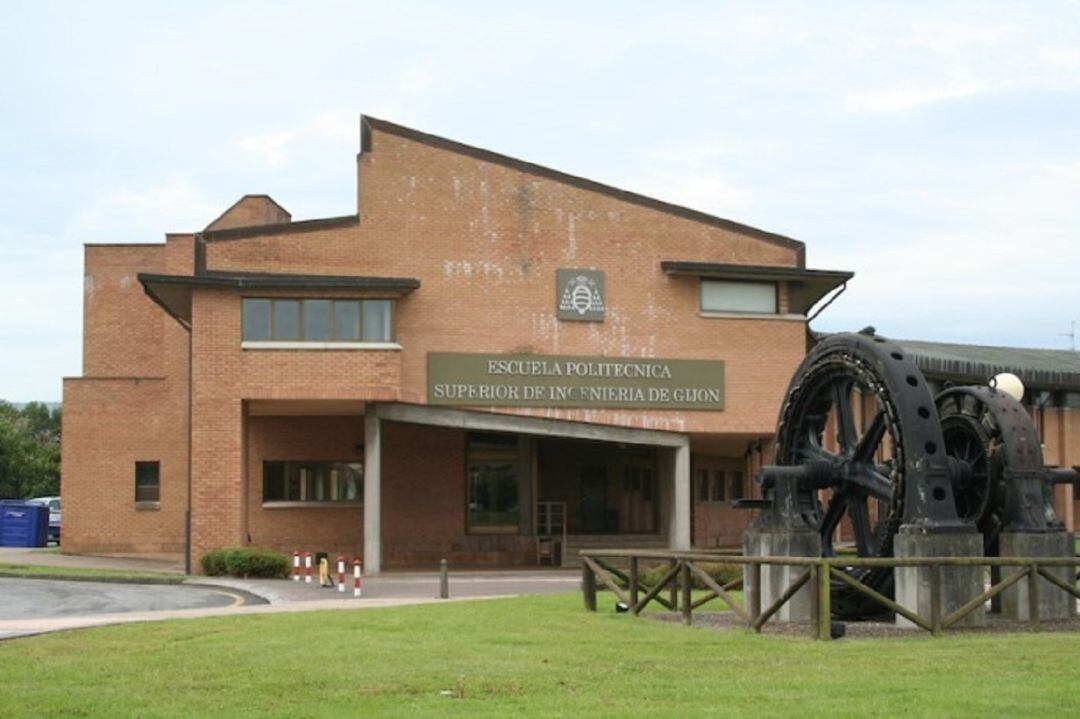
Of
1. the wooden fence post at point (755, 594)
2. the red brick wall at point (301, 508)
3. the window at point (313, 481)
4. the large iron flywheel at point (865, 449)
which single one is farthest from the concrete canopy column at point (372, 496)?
the wooden fence post at point (755, 594)

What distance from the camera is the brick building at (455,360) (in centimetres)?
3812

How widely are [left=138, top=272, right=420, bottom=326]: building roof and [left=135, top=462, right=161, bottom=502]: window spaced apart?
30.6 ft

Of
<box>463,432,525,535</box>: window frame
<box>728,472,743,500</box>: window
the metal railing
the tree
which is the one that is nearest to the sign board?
<box>463,432,525,535</box>: window frame

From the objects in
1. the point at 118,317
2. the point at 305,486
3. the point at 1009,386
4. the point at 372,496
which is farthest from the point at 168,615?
the point at 118,317

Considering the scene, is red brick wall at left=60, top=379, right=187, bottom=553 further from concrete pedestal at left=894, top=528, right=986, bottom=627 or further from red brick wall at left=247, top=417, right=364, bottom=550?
concrete pedestal at left=894, top=528, right=986, bottom=627

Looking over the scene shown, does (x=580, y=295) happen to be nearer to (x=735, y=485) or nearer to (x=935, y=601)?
(x=735, y=485)

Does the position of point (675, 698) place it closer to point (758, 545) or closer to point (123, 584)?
point (758, 545)

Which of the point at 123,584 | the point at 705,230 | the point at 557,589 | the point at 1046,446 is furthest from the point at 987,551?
the point at 1046,446

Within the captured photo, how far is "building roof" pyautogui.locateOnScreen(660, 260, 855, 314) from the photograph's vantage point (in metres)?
42.2

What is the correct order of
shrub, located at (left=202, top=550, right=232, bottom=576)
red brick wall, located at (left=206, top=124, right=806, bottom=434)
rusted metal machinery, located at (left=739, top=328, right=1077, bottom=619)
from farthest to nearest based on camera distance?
red brick wall, located at (left=206, top=124, right=806, bottom=434)
shrub, located at (left=202, top=550, right=232, bottom=576)
rusted metal machinery, located at (left=739, top=328, right=1077, bottom=619)

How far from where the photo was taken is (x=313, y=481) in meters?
43.0

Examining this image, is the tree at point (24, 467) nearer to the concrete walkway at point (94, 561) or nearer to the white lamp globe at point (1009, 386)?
the concrete walkway at point (94, 561)

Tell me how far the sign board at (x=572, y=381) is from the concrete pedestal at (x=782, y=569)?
19243mm

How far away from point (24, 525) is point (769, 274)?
82.7ft
